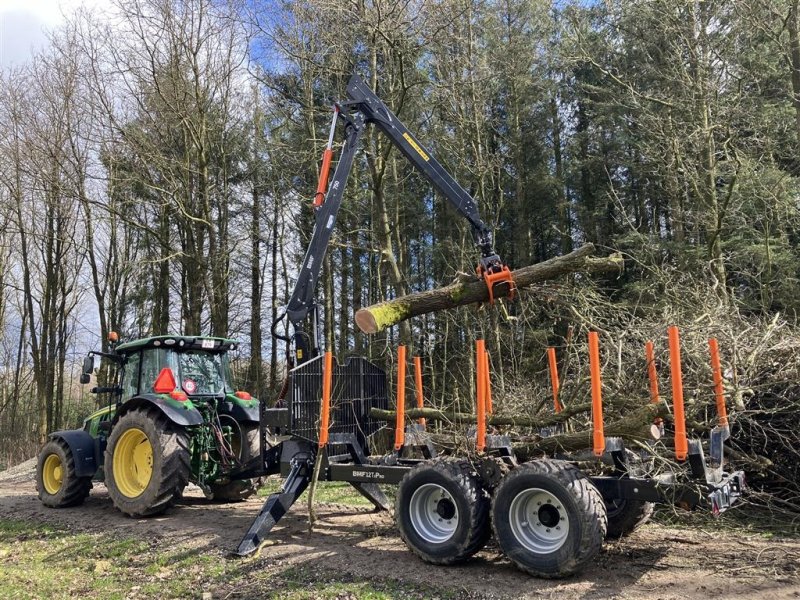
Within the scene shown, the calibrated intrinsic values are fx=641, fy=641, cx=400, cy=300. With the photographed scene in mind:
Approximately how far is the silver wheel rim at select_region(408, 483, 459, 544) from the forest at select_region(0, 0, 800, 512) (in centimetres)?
196

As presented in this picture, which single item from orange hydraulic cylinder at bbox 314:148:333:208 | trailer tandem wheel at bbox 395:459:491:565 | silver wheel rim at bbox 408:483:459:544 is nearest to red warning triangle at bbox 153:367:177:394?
orange hydraulic cylinder at bbox 314:148:333:208

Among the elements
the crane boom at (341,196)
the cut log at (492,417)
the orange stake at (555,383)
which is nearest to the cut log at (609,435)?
the cut log at (492,417)

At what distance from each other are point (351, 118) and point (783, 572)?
23.5 ft

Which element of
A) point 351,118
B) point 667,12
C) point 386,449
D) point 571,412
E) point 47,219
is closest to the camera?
point 571,412

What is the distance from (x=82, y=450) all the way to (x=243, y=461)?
2628mm

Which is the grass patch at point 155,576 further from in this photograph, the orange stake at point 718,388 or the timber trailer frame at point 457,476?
the orange stake at point 718,388

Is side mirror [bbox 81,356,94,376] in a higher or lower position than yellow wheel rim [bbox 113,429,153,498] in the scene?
higher

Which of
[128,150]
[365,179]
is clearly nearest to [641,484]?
[365,179]

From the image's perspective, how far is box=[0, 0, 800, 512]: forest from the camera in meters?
8.50

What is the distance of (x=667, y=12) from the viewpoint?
14.0 meters

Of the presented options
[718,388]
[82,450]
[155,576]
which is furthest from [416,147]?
[82,450]

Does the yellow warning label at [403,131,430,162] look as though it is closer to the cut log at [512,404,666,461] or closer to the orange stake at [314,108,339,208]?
the orange stake at [314,108,339,208]

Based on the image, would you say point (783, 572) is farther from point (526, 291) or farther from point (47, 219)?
point (47, 219)

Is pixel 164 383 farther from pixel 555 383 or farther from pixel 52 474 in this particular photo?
pixel 555 383
